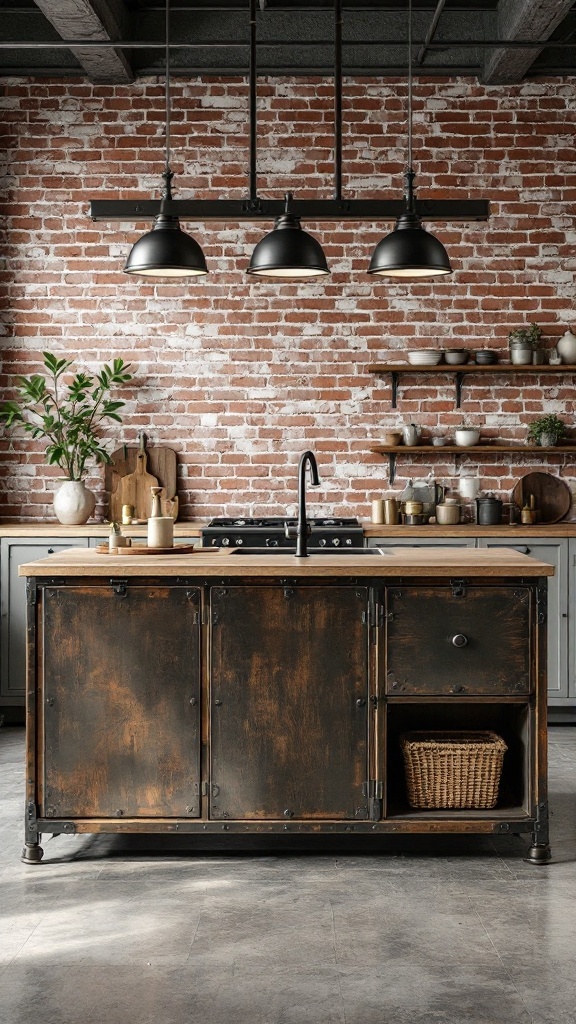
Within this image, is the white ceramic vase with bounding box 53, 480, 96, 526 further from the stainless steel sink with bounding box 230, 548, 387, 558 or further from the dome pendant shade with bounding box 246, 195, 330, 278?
the dome pendant shade with bounding box 246, 195, 330, 278

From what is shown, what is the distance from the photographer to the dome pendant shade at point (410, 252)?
13.5ft

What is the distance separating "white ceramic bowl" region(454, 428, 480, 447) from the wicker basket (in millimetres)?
2899

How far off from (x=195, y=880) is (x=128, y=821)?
341 millimetres

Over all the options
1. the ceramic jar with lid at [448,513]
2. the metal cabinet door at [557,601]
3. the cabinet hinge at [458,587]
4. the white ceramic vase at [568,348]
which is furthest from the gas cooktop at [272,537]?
the cabinet hinge at [458,587]

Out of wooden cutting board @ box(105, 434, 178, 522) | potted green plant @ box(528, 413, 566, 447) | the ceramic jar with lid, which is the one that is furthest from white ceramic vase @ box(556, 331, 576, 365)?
wooden cutting board @ box(105, 434, 178, 522)

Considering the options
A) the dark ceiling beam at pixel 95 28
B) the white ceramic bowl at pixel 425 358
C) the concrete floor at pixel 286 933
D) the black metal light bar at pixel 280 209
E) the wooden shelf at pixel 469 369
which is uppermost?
the dark ceiling beam at pixel 95 28

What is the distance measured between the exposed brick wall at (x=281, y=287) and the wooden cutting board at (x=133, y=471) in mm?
79

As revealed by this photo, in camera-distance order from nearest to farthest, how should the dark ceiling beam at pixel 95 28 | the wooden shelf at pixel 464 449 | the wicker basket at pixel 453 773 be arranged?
1. the wicker basket at pixel 453 773
2. the dark ceiling beam at pixel 95 28
3. the wooden shelf at pixel 464 449

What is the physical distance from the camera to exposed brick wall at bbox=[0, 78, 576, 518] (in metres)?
6.50

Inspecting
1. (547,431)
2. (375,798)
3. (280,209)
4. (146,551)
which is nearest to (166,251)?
(280,209)

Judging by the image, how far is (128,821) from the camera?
375cm

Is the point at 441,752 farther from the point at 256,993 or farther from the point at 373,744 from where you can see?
the point at 256,993

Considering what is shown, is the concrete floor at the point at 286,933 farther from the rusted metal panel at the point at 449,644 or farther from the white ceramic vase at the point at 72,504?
the white ceramic vase at the point at 72,504

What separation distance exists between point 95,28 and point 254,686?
386 cm
